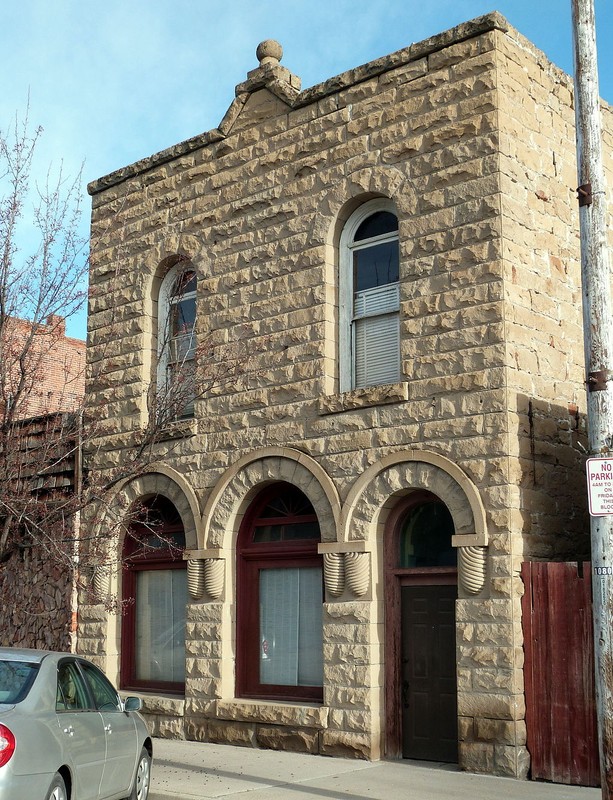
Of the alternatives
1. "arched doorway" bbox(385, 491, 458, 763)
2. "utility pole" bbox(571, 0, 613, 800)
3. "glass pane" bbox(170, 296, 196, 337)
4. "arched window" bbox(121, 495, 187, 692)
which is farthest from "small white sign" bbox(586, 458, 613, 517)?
"glass pane" bbox(170, 296, 196, 337)

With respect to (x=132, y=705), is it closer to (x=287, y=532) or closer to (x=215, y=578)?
(x=215, y=578)

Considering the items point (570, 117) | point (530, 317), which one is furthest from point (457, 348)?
point (570, 117)

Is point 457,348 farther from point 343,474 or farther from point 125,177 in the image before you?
point 125,177

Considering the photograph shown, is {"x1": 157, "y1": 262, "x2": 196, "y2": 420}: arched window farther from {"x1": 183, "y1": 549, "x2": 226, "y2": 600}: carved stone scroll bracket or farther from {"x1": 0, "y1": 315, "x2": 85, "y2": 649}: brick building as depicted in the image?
{"x1": 183, "y1": 549, "x2": 226, "y2": 600}: carved stone scroll bracket

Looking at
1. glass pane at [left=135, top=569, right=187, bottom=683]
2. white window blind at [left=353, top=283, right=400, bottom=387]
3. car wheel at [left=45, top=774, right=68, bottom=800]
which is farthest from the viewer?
glass pane at [left=135, top=569, right=187, bottom=683]

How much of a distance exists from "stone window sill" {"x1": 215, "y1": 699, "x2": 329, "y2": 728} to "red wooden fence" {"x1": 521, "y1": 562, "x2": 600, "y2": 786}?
104 inches

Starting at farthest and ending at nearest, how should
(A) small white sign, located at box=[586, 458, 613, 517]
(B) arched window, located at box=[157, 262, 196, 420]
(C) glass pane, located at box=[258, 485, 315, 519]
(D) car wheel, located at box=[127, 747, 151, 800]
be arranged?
(B) arched window, located at box=[157, 262, 196, 420], (C) glass pane, located at box=[258, 485, 315, 519], (D) car wheel, located at box=[127, 747, 151, 800], (A) small white sign, located at box=[586, 458, 613, 517]

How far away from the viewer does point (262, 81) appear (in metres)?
14.8

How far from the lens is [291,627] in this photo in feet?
44.8

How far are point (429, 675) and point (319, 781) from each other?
6.15ft

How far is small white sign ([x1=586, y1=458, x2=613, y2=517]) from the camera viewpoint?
820 centimetres

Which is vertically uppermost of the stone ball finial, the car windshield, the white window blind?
the stone ball finial

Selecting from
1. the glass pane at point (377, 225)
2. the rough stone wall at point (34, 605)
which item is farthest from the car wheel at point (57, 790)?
the rough stone wall at point (34, 605)

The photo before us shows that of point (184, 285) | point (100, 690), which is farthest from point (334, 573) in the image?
point (184, 285)
